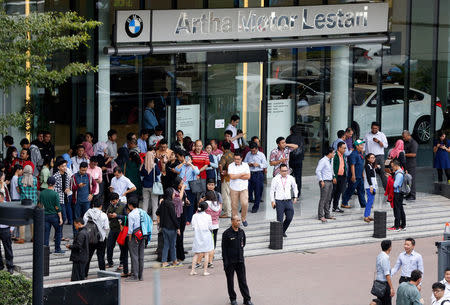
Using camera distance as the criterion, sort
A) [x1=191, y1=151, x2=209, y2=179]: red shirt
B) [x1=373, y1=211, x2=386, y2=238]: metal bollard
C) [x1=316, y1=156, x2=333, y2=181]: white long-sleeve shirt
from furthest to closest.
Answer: [x1=316, y1=156, x2=333, y2=181]: white long-sleeve shirt
[x1=373, y1=211, x2=386, y2=238]: metal bollard
[x1=191, y1=151, x2=209, y2=179]: red shirt

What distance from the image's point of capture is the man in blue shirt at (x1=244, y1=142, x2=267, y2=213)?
21797 mm

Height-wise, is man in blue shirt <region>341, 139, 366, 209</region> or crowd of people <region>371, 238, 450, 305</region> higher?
man in blue shirt <region>341, 139, 366, 209</region>

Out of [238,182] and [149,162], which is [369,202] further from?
[149,162]

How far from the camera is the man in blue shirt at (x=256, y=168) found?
71.5 feet

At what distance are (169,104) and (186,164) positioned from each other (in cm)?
507

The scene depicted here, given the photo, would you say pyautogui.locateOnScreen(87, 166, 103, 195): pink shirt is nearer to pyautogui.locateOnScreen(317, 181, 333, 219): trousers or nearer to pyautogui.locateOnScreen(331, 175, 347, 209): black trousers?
pyautogui.locateOnScreen(317, 181, 333, 219): trousers

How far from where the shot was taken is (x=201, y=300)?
1659 cm

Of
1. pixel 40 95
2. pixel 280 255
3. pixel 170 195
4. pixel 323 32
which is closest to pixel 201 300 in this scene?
pixel 170 195

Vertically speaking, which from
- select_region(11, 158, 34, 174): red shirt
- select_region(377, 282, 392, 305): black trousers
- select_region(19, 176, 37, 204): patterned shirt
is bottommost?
select_region(377, 282, 392, 305): black trousers

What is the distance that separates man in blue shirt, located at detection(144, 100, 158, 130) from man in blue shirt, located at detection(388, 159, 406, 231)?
6741 millimetres

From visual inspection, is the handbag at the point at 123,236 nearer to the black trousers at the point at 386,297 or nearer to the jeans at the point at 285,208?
the jeans at the point at 285,208

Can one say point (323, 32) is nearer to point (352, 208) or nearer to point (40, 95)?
point (352, 208)

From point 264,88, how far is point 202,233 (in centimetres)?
936

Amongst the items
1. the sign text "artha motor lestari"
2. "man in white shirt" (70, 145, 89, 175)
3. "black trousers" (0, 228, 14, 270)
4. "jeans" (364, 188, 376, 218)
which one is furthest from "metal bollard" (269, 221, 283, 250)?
the sign text "artha motor lestari"
